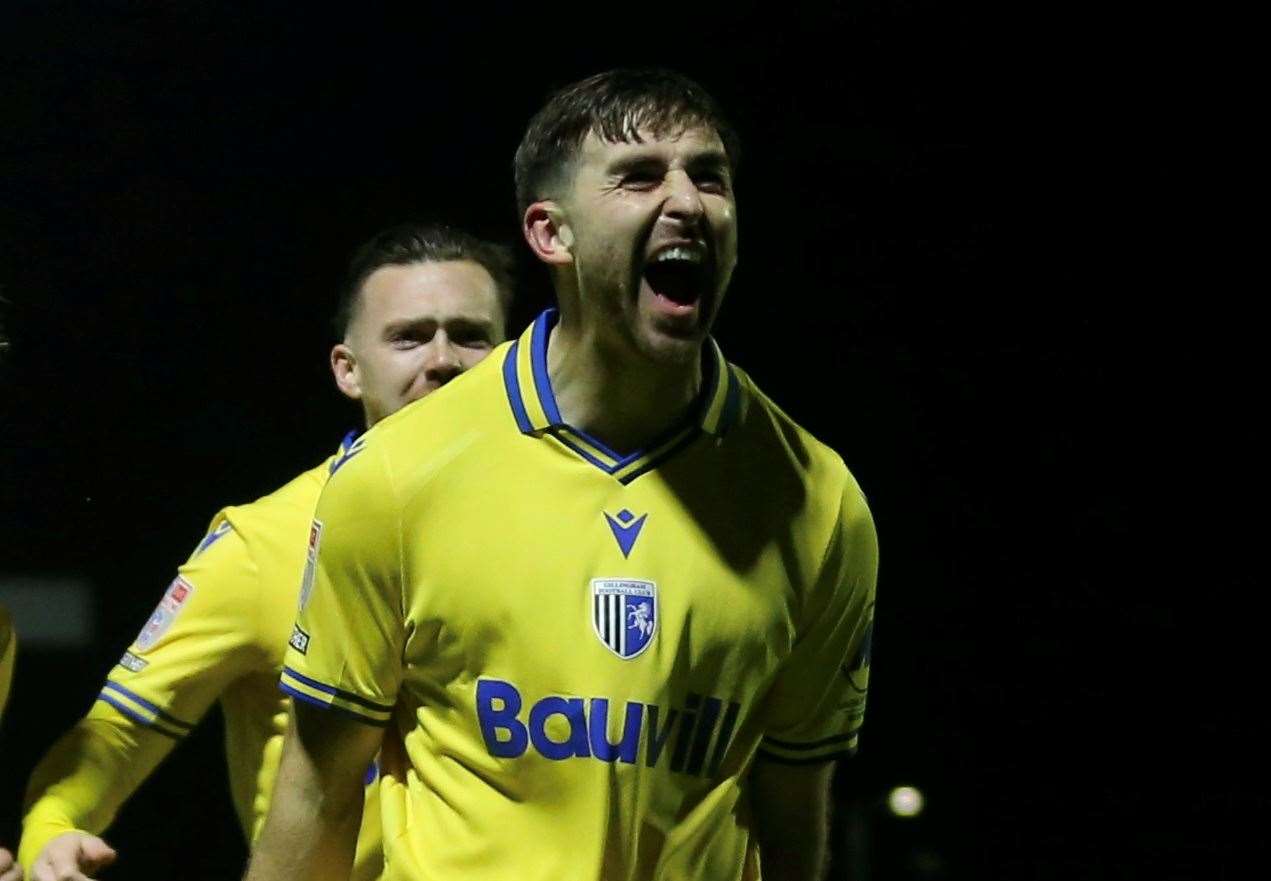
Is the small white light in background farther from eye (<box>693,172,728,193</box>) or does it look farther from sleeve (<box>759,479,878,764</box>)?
eye (<box>693,172,728,193</box>)

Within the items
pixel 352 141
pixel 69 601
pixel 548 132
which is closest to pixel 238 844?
pixel 69 601

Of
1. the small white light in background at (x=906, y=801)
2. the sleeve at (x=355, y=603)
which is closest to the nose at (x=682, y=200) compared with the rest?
the sleeve at (x=355, y=603)

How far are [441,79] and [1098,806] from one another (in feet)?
4.08

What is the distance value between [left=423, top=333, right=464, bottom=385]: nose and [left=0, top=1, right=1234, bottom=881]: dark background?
51 centimetres

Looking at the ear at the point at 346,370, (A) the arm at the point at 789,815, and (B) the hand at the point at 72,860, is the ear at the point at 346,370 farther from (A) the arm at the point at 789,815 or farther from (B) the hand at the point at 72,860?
(A) the arm at the point at 789,815

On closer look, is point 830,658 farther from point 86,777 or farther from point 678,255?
point 86,777

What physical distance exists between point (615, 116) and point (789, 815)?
539 mm

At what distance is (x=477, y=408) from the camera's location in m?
1.44

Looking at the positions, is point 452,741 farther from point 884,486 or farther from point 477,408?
point 884,486

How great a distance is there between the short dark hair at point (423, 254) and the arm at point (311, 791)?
767mm

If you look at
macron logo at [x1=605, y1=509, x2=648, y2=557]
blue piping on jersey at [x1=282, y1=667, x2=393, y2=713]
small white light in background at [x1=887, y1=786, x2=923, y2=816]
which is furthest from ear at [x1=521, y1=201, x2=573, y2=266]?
small white light in background at [x1=887, y1=786, x2=923, y2=816]

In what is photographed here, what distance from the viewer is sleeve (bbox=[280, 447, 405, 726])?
1.38 meters

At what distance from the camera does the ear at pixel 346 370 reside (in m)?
2.15

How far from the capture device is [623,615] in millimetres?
A: 1381
